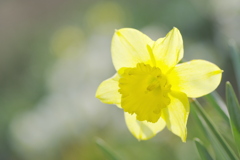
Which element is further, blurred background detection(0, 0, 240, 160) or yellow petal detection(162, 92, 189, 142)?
blurred background detection(0, 0, 240, 160)

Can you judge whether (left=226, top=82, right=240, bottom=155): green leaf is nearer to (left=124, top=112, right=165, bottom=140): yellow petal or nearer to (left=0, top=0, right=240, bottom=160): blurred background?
(left=124, top=112, right=165, bottom=140): yellow petal

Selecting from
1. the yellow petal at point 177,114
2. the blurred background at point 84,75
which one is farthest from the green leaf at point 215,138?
the blurred background at point 84,75

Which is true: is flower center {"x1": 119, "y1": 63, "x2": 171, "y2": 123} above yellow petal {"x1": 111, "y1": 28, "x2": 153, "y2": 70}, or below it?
below

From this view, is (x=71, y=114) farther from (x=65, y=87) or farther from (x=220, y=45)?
(x=220, y=45)

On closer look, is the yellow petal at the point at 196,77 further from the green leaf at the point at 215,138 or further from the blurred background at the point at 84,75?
the blurred background at the point at 84,75

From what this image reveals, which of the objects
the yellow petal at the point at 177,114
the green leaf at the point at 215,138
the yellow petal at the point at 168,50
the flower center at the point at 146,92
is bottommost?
the green leaf at the point at 215,138

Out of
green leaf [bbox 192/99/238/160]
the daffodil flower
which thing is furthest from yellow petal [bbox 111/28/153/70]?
green leaf [bbox 192/99/238/160]
